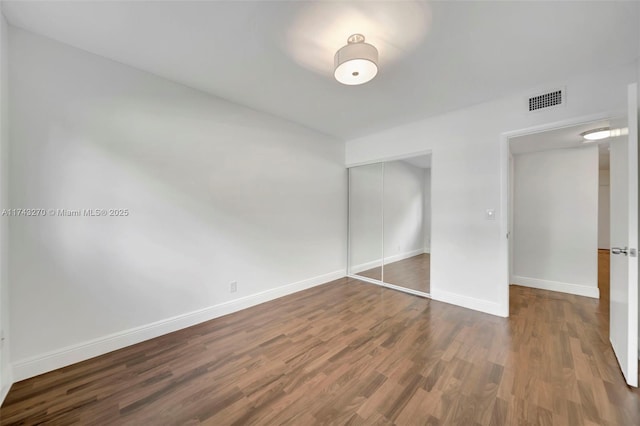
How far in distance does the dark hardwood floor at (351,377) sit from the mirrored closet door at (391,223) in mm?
1517

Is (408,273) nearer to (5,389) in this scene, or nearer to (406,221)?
(406,221)

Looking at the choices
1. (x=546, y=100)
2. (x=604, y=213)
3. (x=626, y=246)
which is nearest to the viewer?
(x=626, y=246)

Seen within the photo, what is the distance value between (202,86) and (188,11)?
1059 millimetres

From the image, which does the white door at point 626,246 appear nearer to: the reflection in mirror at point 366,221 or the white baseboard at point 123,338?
the reflection in mirror at point 366,221

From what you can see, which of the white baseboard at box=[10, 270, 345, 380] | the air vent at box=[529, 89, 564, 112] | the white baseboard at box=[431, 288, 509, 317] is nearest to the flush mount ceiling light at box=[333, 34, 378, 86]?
the air vent at box=[529, 89, 564, 112]

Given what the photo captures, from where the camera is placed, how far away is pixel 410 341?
2297mm

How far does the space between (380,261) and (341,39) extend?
3.41 meters

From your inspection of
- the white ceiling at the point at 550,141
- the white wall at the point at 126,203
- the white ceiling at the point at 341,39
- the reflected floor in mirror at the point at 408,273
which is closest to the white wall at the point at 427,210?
the reflected floor in mirror at the point at 408,273

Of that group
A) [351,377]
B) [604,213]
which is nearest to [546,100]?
[351,377]

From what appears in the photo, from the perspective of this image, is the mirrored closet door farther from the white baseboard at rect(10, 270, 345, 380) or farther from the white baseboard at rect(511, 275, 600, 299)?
the white baseboard at rect(10, 270, 345, 380)

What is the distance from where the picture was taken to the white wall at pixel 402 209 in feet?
13.6

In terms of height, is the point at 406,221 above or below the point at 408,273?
above

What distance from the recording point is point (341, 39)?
1.82 metres

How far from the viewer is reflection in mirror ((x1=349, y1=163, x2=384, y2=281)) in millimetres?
4230
